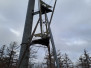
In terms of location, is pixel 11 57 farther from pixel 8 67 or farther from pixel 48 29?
pixel 48 29

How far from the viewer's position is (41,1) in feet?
26.3

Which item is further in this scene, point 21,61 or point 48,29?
point 48,29

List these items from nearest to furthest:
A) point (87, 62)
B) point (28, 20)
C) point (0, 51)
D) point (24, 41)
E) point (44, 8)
Result: point (24, 41), point (28, 20), point (44, 8), point (0, 51), point (87, 62)

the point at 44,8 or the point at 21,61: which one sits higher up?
the point at 44,8

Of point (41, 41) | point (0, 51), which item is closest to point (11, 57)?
point (0, 51)

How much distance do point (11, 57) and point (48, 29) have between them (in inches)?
809

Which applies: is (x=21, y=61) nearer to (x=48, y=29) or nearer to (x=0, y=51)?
(x=48, y=29)

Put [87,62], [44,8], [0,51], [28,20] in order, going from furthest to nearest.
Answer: [87,62]
[0,51]
[44,8]
[28,20]

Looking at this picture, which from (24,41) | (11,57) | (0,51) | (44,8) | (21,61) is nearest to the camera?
(21,61)

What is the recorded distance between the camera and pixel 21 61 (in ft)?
20.5

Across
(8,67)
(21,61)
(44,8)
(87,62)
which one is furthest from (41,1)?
(87,62)

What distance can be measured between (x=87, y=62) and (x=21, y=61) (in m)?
31.8

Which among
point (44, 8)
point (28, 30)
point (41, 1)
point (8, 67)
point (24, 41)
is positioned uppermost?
point (41, 1)

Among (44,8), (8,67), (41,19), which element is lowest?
(8,67)
